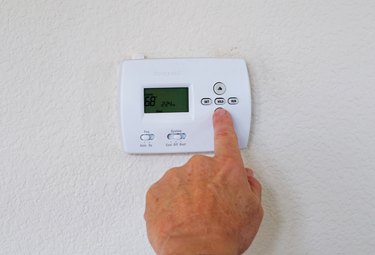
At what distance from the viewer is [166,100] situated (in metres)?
0.44

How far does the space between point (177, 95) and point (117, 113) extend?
88 mm

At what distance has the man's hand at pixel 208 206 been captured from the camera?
0.36 meters

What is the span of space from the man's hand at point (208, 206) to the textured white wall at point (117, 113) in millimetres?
70

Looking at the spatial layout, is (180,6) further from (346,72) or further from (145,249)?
(145,249)

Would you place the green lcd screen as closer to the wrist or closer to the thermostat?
the thermostat

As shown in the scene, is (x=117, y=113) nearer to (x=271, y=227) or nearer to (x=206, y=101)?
(x=206, y=101)

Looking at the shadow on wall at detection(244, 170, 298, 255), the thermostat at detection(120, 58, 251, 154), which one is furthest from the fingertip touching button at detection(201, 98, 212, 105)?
the shadow on wall at detection(244, 170, 298, 255)

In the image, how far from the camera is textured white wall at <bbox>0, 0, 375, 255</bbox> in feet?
1.49

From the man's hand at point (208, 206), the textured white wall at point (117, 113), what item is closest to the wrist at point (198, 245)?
the man's hand at point (208, 206)

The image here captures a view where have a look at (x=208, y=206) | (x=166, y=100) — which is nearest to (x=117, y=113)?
(x=166, y=100)

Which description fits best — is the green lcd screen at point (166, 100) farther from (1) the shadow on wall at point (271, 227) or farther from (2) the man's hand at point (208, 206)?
(1) the shadow on wall at point (271, 227)

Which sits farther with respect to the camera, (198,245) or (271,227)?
(271,227)

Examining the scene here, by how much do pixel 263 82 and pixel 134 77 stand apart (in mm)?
177

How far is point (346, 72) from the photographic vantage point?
46 centimetres
